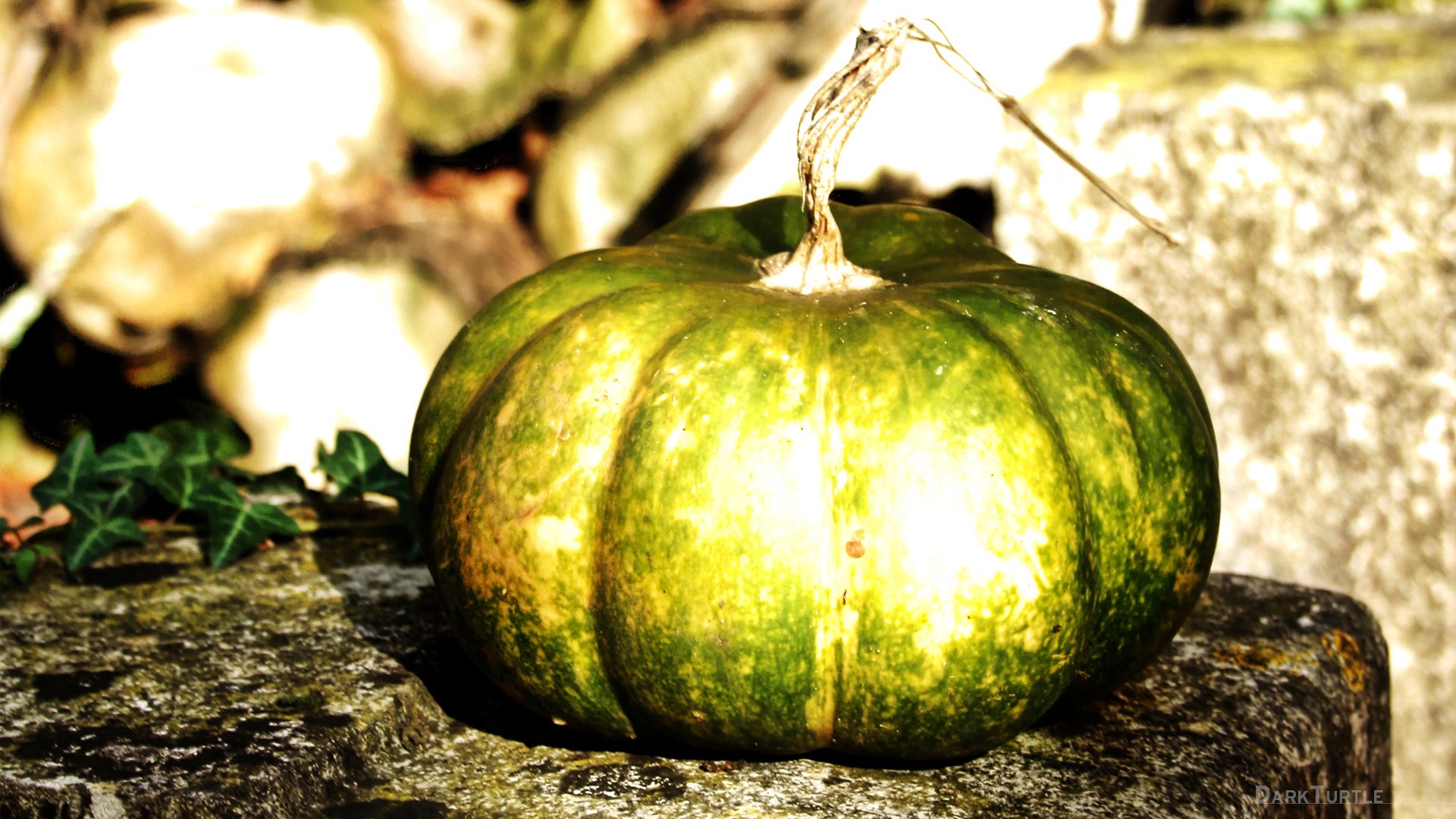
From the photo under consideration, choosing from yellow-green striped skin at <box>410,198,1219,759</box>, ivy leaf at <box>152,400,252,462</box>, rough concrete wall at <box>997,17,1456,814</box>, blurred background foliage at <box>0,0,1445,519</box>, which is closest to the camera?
yellow-green striped skin at <box>410,198,1219,759</box>

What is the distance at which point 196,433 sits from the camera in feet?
7.37

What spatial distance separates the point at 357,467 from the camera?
7.54 ft

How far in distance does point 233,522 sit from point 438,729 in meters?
0.62

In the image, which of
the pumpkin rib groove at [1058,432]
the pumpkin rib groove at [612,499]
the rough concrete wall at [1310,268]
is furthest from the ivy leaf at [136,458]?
the rough concrete wall at [1310,268]

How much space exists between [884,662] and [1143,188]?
1718 millimetres


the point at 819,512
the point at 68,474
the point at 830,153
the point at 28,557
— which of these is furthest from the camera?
the point at 68,474

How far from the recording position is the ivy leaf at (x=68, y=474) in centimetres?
206

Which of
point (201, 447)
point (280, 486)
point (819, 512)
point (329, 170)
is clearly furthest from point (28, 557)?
point (329, 170)

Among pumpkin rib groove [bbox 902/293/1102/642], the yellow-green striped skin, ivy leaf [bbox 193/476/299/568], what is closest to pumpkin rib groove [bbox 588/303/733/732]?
the yellow-green striped skin

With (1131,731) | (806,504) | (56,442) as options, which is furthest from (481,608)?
(56,442)

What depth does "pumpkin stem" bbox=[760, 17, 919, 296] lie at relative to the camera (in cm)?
142

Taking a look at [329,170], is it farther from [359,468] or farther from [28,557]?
[28,557]

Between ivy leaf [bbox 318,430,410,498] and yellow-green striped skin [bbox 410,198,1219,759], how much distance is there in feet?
2.70

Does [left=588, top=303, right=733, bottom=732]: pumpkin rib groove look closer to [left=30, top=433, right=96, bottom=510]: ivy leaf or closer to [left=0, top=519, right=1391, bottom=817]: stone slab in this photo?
[left=0, top=519, right=1391, bottom=817]: stone slab
